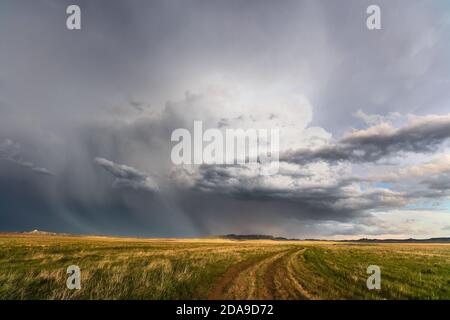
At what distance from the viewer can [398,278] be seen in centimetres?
2189

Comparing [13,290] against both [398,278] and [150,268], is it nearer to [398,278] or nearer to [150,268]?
[150,268]

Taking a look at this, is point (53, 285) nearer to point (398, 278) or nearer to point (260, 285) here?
point (260, 285)
